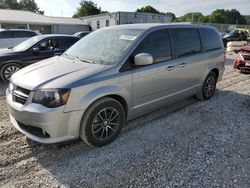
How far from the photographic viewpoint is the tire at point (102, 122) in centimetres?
323

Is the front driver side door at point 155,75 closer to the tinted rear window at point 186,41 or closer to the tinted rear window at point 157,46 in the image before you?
the tinted rear window at point 157,46

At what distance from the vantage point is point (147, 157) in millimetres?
→ 3254

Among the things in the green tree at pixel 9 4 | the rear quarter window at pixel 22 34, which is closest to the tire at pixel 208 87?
the rear quarter window at pixel 22 34

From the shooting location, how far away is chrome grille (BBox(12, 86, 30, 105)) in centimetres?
309

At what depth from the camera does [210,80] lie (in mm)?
5609

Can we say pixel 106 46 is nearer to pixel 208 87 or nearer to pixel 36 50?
pixel 208 87

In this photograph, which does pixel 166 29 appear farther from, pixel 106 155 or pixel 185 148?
pixel 106 155

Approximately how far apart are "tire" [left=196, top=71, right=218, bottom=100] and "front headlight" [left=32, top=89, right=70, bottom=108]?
3.54 meters

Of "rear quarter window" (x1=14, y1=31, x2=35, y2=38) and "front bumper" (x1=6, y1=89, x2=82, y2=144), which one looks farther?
"rear quarter window" (x1=14, y1=31, x2=35, y2=38)

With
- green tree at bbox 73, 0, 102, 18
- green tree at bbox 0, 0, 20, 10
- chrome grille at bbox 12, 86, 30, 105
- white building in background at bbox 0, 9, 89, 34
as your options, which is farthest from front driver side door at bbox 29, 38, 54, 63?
green tree at bbox 0, 0, 20, 10

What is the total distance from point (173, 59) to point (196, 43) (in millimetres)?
1035

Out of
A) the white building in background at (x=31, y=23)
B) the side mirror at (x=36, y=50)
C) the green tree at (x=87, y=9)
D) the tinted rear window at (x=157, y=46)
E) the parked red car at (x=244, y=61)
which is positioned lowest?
the parked red car at (x=244, y=61)

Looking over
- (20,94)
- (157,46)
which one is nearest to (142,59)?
(157,46)

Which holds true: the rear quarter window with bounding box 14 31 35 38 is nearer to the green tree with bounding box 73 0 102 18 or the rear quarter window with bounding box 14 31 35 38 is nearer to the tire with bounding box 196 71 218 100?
the tire with bounding box 196 71 218 100
